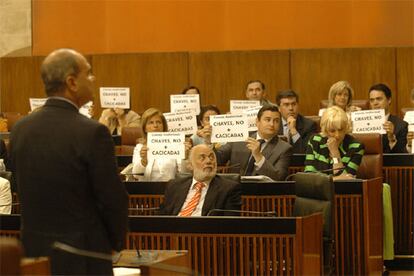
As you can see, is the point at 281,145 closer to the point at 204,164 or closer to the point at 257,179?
the point at 257,179

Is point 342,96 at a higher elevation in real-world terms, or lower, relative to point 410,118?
higher

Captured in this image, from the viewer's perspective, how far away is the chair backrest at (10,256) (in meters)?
2.91

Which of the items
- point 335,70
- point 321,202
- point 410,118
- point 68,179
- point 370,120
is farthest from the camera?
point 335,70

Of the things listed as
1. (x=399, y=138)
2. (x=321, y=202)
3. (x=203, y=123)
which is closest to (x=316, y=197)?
(x=321, y=202)

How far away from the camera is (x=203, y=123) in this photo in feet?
29.6

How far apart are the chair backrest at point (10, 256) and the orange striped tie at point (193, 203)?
143 inches

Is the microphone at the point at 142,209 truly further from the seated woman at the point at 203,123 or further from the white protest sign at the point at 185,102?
the white protest sign at the point at 185,102

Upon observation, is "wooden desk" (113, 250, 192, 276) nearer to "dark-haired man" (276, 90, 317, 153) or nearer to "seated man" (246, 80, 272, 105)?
"dark-haired man" (276, 90, 317, 153)

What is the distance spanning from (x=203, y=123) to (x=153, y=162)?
1.21m

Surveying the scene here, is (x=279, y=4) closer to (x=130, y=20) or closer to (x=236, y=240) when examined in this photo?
(x=130, y=20)

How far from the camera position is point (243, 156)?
8031mm

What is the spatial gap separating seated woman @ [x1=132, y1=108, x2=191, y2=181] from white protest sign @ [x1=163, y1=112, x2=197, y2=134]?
636 millimetres

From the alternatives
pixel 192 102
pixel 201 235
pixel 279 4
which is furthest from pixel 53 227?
pixel 279 4

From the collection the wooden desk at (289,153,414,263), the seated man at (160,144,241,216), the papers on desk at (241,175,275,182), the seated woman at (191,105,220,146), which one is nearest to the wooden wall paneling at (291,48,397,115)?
the seated woman at (191,105,220,146)
